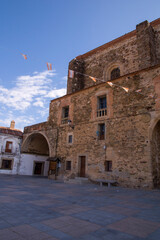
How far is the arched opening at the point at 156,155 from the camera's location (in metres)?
10.2

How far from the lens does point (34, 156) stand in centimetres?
2133

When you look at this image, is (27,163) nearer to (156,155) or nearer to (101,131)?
(101,131)

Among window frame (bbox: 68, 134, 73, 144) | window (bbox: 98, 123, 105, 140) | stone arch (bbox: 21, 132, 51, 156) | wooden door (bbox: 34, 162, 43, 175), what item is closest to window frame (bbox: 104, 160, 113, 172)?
window (bbox: 98, 123, 105, 140)

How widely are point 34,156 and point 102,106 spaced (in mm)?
11740

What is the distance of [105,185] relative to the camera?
38.4 feet

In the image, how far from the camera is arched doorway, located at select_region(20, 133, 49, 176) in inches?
812

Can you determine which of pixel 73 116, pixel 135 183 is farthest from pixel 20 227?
pixel 73 116

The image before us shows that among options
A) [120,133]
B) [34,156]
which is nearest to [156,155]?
[120,133]

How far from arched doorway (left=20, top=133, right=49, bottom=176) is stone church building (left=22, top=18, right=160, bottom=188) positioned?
6.39 ft

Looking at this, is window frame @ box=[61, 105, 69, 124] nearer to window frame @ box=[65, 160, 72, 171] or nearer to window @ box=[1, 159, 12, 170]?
window frame @ box=[65, 160, 72, 171]

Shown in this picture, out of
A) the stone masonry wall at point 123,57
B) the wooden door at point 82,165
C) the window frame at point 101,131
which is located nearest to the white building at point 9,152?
the stone masonry wall at point 123,57

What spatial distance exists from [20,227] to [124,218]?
2339 mm

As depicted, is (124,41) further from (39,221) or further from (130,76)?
(39,221)

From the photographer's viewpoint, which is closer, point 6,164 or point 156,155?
point 156,155
